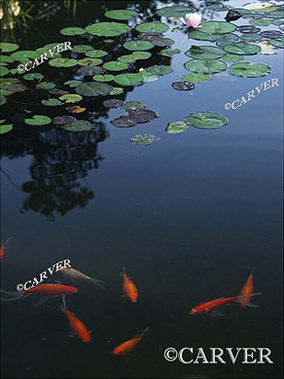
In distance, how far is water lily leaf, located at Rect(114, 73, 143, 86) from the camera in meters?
3.49

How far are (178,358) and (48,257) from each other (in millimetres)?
748

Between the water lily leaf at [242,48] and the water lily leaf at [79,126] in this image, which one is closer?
the water lily leaf at [79,126]

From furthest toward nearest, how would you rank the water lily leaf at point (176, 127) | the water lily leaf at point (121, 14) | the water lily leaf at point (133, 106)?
the water lily leaf at point (121, 14) < the water lily leaf at point (133, 106) < the water lily leaf at point (176, 127)

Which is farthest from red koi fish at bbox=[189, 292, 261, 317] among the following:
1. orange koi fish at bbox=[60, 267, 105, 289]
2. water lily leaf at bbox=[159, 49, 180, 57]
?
water lily leaf at bbox=[159, 49, 180, 57]

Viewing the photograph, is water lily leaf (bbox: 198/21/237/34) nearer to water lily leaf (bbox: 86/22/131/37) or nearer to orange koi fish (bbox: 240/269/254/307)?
water lily leaf (bbox: 86/22/131/37)

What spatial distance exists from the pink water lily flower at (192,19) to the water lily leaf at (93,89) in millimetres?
1288

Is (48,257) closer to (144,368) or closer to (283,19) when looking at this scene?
(144,368)

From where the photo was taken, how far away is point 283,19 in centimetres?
462

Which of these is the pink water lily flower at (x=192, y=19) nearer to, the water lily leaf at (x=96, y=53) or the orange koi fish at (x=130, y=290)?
the water lily leaf at (x=96, y=53)

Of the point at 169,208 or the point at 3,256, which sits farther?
the point at 169,208

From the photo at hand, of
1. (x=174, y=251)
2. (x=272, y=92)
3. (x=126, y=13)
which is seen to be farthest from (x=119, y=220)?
(x=126, y=13)

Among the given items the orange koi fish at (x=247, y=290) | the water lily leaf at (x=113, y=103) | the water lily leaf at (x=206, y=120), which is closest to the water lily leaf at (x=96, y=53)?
the water lily leaf at (x=113, y=103)

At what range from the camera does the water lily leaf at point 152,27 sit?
4375 mm

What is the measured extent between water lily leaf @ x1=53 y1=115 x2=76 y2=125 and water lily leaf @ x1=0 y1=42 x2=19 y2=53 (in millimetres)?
1237
